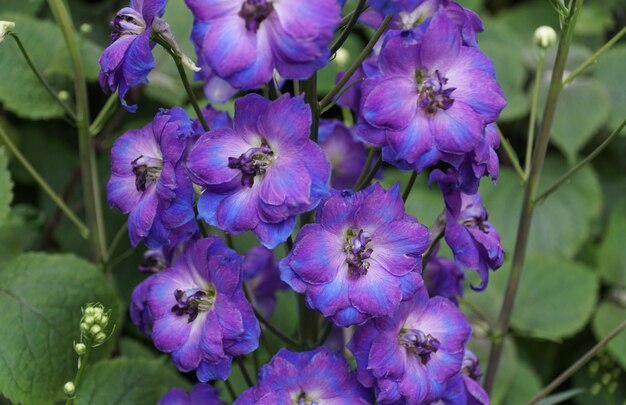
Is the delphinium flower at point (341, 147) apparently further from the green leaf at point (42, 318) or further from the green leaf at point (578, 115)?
the green leaf at point (578, 115)

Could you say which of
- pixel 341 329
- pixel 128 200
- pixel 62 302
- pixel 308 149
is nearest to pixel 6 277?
pixel 62 302

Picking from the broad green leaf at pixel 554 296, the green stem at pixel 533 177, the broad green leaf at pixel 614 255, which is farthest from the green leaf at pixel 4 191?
the broad green leaf at pixel 614 255

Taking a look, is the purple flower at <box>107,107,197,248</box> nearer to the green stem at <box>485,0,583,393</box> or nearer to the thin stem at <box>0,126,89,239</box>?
the thin stem at <box>0,126,89,239</box>

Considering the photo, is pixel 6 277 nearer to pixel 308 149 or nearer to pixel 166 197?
pixel 166 197

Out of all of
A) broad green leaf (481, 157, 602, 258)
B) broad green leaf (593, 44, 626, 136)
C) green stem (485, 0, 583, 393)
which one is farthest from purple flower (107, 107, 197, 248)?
broad green leaf (593, 44, 626, 136)

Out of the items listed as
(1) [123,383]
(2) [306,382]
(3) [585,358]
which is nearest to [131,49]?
(2) [306,382]

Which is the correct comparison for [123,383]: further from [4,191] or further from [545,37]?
[545,37]
